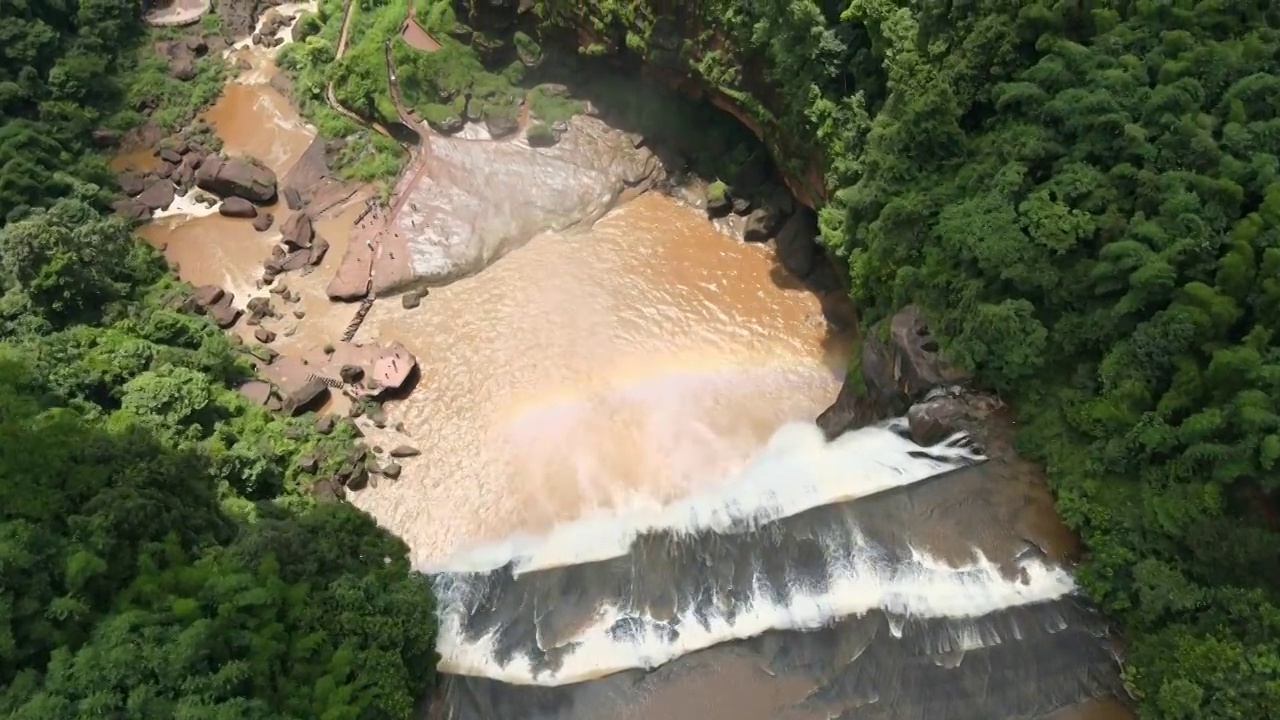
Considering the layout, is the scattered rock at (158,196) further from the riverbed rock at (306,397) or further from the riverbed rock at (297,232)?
the riverbed rock at (306,397)

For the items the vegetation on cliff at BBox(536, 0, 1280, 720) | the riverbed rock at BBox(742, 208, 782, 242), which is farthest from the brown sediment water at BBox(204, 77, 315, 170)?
the vegetation on cliff at BBox(536, 0, 1280, 720)

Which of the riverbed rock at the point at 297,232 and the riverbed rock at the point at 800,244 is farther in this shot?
the riverbed rock at the point at 297,232

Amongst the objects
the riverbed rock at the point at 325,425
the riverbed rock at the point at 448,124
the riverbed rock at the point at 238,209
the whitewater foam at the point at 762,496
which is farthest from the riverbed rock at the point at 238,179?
the whitewater foam at the point at 762,496

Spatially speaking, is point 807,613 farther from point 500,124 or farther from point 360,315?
point 500,124

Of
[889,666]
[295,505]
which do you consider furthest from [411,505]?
[889,666]

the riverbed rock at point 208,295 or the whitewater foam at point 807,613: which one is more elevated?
the whitewater foam at point 807,613

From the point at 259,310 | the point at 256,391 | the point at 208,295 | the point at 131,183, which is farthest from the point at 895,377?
the point at 131,183

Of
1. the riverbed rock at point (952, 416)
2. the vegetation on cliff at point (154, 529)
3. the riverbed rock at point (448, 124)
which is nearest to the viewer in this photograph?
the vegetation on cliff at point (154, 529)
